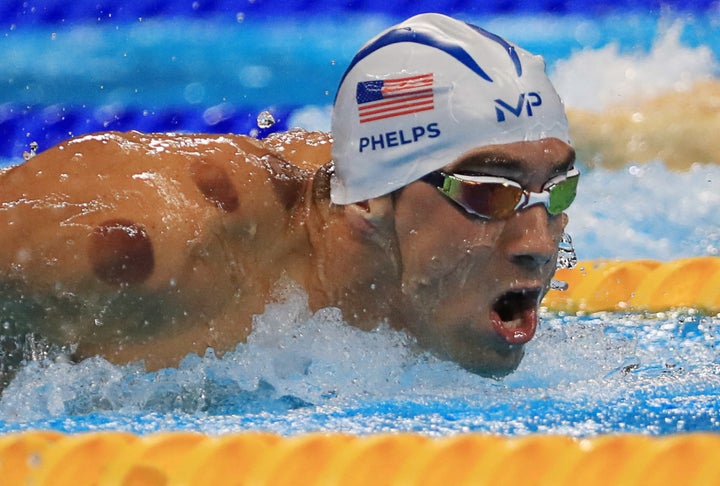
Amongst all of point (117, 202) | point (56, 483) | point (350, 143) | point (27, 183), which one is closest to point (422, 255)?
point (350, 143)

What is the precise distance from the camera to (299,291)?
211 cm

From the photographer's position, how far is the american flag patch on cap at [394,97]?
205cm

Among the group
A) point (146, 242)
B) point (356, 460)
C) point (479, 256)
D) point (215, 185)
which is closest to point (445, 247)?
point (479, 256)

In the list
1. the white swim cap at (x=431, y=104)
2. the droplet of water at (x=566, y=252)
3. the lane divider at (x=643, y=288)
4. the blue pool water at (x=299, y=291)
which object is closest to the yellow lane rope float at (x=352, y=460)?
the blue pool water at (x=299, y=291)

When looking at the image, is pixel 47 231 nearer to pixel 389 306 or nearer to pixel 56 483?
pixel 56 483

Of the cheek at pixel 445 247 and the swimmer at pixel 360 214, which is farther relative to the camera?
the cheek at pixel 445 247

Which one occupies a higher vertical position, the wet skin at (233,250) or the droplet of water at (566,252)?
the wet skin at (233,250)

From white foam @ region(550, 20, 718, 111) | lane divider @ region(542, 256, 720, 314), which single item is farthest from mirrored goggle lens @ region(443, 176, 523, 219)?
white foam @ region(550, 20, 718, 111)

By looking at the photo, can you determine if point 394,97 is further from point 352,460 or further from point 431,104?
point 352,460

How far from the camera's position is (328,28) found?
487cm

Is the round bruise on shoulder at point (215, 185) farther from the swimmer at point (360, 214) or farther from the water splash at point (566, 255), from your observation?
the water splash at point (566, 255)

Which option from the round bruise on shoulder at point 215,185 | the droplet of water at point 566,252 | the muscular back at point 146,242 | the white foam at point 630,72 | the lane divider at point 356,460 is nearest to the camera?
the lane divider at point 356,460

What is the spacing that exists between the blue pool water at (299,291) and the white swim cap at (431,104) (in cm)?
30

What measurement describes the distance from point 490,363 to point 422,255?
25 cm
